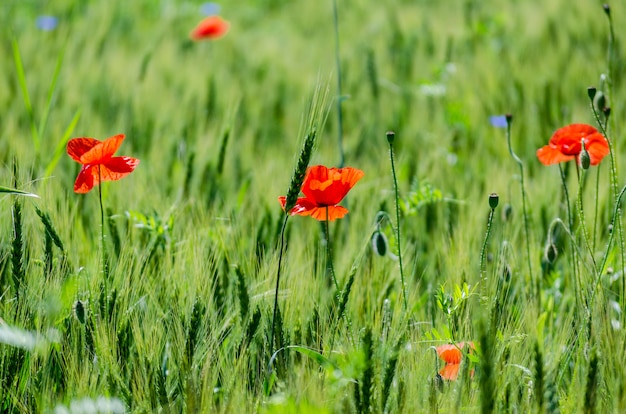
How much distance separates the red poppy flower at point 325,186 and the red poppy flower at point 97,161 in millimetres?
236

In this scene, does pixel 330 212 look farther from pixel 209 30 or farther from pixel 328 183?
pixel 209 30

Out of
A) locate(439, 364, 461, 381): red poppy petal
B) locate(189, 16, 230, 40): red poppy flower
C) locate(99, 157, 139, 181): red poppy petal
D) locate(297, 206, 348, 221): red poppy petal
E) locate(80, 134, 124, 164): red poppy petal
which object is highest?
locate(189, 16, 230, 40): red poppy flower

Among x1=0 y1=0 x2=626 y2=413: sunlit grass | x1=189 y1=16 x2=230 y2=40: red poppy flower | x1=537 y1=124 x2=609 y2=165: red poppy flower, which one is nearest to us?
x1=0 y1=0 x2=626 y2=413: sunlit grass

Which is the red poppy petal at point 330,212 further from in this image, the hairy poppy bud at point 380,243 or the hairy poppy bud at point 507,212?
the hairy poppy bud at point 507,212

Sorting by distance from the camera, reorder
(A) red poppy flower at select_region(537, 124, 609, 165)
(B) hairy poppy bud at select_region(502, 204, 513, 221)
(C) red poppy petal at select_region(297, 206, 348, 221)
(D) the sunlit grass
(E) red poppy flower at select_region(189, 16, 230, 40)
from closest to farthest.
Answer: (D) the sunlit grass < (C) red poppy petal at select_region(297, 206, 348, 221) < (A) red poppy flower at select_region(537, 124, 609, 165) < (B) hairy poppy bud at select_region(502, 204, 513, 221) < (E) red poppy flower at select_region(189, 16, 230, 40)

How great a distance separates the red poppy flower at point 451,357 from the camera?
3.56 ft

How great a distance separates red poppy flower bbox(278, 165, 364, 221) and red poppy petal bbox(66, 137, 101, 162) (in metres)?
0.29

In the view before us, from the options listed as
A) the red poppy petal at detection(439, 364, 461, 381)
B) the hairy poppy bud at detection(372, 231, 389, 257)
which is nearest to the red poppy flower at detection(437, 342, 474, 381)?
the red poppy petal at detection(439, 364, 461, 381)

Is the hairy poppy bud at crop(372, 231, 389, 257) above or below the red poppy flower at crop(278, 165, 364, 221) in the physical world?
below

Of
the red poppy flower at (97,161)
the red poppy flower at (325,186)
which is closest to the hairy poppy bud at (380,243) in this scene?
the red poppy flower at (325,186)

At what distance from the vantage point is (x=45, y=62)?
2.79m

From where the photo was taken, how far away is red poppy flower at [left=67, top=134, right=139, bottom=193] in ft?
3.75

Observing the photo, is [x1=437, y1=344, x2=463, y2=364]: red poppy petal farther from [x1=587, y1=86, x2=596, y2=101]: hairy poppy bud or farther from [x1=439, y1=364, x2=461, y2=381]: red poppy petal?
[x1=587, y1=86, x2=596, y2=101]: hairy poppy bud

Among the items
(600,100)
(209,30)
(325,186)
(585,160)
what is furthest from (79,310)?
(209,30)
